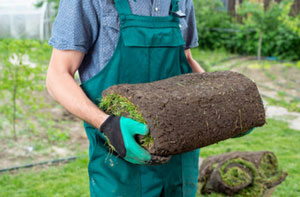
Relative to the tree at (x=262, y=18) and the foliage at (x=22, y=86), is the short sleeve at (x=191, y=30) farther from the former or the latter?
the tree at (x=262, y=18)

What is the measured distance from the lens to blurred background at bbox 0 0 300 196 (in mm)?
4484

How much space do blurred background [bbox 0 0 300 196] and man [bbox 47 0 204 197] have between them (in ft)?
7.78

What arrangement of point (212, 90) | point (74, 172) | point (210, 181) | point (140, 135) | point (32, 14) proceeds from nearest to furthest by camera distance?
1. point (140, 135)
2. point (212, 90)
3. point (210, 181)
4. point (74, 172)
5. point (32, 14)

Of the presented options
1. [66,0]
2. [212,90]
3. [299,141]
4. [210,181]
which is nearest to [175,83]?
[212,90]

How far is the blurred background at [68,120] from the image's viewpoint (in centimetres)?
448

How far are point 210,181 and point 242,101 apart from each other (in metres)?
2.25

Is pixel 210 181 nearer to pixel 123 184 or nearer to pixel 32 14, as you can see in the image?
pixel 123 184

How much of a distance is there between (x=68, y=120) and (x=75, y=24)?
15.3 ft

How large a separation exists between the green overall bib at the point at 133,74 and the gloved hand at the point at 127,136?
245 mm

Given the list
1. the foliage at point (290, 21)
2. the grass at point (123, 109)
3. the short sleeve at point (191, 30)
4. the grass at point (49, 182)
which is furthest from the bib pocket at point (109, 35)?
the foliage at point (290, 21)

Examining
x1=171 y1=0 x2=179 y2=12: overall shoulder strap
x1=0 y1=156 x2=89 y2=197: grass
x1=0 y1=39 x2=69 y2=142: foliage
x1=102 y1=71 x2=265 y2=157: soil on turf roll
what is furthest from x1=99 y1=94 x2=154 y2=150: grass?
x1=0 y1=39 x2=69 y2=142: foliage

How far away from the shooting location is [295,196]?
13.4 feet

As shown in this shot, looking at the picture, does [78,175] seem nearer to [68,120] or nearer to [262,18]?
[68,120]

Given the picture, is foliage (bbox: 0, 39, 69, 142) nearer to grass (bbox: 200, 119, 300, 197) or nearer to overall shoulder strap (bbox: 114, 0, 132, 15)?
grass (bbox: 200, 119, 300, 197)
